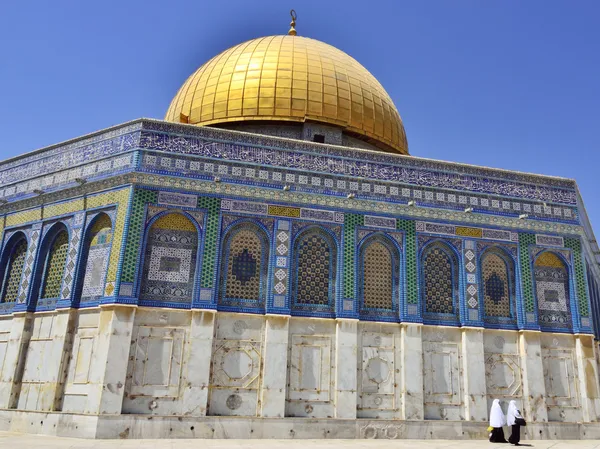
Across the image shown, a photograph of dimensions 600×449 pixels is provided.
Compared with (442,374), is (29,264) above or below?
above

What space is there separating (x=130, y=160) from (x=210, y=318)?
3.49m

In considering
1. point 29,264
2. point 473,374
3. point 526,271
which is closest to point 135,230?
point 29,264

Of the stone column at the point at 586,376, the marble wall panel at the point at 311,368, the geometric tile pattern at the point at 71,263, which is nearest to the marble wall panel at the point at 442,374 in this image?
the marble wall panel at the point at 311,368

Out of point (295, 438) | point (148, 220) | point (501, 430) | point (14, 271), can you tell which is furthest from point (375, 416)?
point (14, 271)

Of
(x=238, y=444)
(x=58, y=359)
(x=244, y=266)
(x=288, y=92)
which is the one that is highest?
(x=288, y=92)

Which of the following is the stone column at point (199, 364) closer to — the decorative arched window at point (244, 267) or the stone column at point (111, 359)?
the decorative arched window at point (244, 267)

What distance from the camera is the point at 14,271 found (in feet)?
40.0

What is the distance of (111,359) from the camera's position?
976cm

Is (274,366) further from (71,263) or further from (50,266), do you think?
(50,266)

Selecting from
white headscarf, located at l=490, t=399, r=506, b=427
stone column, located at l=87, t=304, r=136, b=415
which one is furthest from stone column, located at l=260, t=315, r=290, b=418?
white headscarf, located at l=490, t=399, r=506, b=427

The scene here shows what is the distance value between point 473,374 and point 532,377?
4.25 ft

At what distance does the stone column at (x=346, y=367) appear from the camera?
10.5 m

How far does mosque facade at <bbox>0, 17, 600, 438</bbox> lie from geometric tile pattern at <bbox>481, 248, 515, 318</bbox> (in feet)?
0.12

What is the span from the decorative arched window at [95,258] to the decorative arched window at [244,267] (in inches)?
87.3
